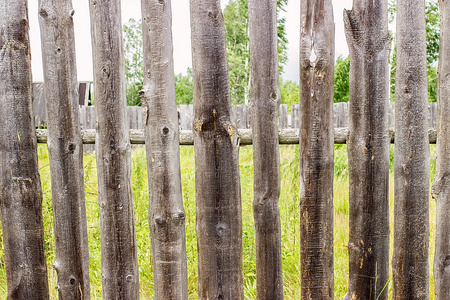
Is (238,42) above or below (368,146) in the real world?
above

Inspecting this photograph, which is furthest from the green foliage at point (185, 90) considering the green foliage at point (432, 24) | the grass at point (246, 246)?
the grass at point (246, 246)

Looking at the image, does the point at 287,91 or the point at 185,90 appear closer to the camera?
the point at 185,90

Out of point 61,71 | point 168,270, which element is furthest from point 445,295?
point 61,71

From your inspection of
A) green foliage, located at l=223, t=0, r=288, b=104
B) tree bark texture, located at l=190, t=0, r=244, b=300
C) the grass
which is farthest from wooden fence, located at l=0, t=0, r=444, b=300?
green foliage, located at l=223, t=0, r=288, b=104

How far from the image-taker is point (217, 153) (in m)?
1.97

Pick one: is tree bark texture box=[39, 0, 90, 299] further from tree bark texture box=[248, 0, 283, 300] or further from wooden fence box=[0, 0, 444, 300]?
tree bark texture box=[248, 0, 283, 300]

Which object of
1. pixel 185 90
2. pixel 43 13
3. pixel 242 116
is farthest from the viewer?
pixel 185 90

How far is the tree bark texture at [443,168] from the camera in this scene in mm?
1987

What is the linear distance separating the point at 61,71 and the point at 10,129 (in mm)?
464

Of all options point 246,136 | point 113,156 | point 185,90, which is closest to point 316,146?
point 246,136

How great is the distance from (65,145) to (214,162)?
88 centimetres

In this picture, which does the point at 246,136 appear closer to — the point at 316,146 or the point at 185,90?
the point at 316,146

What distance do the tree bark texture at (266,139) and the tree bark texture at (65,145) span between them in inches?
40.0

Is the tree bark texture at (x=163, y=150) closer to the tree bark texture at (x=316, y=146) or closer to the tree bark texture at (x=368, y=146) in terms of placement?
the tree bark texture at (x=316, y=146)
